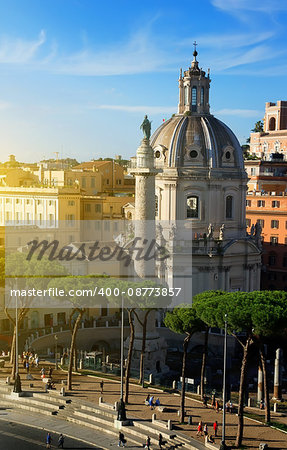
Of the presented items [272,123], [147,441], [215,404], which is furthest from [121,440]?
[272,123]

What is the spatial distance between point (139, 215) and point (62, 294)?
8.99 meters

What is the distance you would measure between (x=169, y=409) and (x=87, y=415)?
4.66 meters

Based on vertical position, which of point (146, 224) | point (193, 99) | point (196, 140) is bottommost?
point (146, 224)

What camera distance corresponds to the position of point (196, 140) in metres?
62.4

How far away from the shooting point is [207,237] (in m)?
60.8

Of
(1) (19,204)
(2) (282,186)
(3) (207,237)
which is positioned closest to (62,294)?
(3) (207,237)

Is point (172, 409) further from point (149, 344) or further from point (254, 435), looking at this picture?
point (149, 344)

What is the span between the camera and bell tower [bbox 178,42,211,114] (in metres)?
64.9

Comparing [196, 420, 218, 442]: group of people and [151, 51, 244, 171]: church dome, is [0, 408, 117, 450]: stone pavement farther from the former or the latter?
[151, 51, 244, 171]: church dome

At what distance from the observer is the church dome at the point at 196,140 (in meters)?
62.4

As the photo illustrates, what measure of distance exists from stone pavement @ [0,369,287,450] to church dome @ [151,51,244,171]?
2412 cm

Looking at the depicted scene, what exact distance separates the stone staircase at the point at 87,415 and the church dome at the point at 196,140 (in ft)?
89.3

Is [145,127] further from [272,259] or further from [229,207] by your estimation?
[272,259]

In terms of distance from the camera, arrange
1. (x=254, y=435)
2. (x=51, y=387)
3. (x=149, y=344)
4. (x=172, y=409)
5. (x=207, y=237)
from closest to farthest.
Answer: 1. (x=254, y=435)
2. (x=172, y=409)
3. (x=51, y=387)
4. (x=149, y=344)
5. (x=207, y=237)
